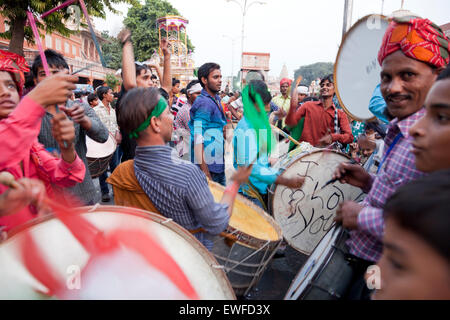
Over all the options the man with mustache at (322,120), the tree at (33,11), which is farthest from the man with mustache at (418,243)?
the tree at (33,11)

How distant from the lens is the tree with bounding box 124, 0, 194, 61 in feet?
133

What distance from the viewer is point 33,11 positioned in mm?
10117

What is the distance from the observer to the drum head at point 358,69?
2.36 m

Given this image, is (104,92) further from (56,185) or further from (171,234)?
(171,234)

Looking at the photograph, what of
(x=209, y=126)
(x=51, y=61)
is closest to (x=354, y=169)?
(x=209, y=126)

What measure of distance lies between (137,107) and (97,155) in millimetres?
3161

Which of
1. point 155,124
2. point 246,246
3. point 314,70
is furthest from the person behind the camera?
point 314,70

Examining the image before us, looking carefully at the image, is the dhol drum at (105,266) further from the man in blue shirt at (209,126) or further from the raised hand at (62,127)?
the man in blue shirt at (209,126)

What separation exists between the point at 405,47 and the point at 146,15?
4871 cm

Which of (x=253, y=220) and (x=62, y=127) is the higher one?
(x=62, y=127)

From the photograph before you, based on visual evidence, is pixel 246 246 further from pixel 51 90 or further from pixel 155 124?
pixel 51 90

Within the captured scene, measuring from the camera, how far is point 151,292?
1.16 m

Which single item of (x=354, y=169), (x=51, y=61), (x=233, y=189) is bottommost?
(x=233, y=189)

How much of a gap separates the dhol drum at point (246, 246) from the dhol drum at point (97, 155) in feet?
8.66
